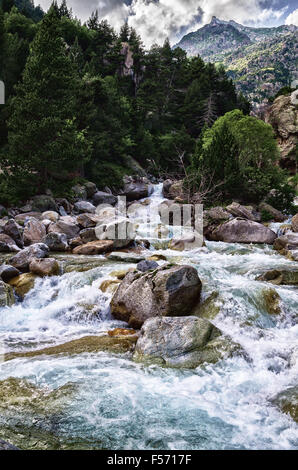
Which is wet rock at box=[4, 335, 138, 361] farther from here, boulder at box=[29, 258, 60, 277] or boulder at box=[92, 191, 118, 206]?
boulder at box=[92, 191, 118, 206]

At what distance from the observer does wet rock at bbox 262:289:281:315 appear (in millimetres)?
8320

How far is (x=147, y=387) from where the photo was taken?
5.56 metres

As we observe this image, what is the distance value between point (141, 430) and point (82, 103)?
32089 millimetres

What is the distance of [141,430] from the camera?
4504 mm

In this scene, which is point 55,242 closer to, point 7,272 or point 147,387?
point 7,272

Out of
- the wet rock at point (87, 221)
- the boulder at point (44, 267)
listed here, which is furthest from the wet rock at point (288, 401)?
the wet rock at point (87, 221)

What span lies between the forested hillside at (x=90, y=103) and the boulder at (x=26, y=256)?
32.2ft

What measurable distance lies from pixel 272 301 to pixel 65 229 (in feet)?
37.3

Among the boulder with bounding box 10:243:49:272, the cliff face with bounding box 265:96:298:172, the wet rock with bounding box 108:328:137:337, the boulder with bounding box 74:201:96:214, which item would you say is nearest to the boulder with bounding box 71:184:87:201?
the boulder with bounding box 74:201:96:214

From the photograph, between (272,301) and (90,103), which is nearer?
(272,301)

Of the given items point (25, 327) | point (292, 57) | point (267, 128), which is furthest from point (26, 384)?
point (292, 57)

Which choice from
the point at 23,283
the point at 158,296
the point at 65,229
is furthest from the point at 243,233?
the point at 23,283

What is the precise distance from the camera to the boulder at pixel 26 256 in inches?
451

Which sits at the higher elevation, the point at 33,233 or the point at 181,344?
the point at 33,233
